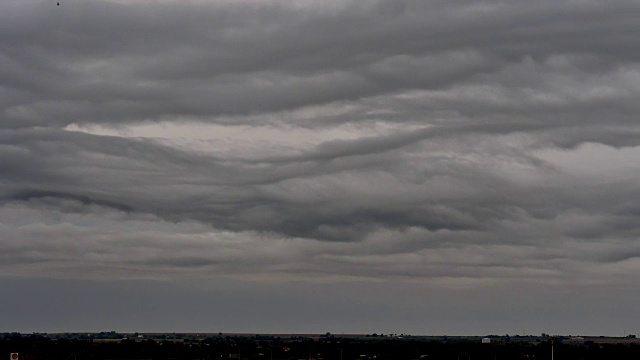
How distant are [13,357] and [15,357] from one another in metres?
1.40

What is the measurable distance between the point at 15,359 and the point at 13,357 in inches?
39.1

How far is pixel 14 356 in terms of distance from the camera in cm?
16350

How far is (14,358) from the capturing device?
16288 centimetres

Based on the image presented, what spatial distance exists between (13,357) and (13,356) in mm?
402

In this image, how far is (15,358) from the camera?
535ft

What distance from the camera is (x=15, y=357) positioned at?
164 m

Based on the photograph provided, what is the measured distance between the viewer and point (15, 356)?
163 m

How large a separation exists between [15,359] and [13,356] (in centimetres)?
77

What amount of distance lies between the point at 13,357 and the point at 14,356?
1400 mm

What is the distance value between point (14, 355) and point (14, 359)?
63 centimetres

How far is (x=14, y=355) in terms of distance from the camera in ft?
534

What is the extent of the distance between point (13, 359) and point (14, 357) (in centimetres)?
153

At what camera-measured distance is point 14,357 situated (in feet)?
536

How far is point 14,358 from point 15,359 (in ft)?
0.82
